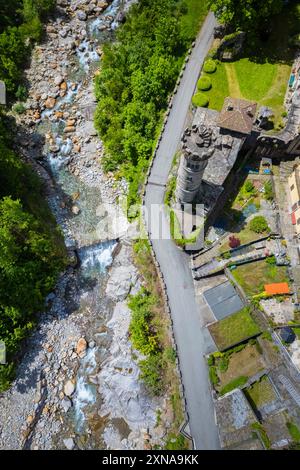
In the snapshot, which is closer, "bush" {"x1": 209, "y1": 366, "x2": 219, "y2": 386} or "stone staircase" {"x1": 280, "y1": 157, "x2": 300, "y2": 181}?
"bush" {"x1": 209, "y1": 366, "x2": 219, "y2": 386}

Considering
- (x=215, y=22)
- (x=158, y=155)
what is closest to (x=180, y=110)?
(x=158, y=155)

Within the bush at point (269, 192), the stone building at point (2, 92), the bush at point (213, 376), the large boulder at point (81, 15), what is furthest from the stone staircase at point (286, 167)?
the large boulder at point (81, 15)

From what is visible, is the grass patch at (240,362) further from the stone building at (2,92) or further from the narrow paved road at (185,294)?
the stone building at (2,92)

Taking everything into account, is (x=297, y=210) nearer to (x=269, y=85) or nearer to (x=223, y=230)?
(x=223, y=230)

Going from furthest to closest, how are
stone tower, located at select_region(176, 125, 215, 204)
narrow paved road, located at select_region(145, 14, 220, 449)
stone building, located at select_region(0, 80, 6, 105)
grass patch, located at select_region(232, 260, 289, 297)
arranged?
stone building, located at select_region(0, 80, 6, 105), grass patch, located at select_region(232, 260, 289, 297), narrow paved road, located at select_region(145, 14, 220, 449), stone tower, located at select_region(176, 125, 215, 204)

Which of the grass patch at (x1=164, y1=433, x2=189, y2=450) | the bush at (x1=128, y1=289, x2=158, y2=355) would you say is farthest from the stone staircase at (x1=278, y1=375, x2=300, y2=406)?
the bush at (x1=128, y1=289, x2=158, y2=355)

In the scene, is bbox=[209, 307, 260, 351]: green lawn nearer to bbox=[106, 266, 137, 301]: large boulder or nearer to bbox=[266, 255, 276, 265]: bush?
bbox=[266, 255, 276, 265]: bush

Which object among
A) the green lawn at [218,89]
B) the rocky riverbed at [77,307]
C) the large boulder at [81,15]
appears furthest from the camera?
the large boulder at [81,15]
